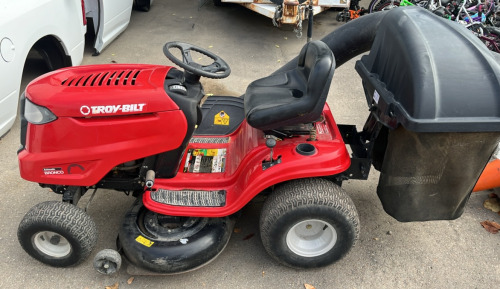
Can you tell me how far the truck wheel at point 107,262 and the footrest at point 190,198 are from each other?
15.5 inches

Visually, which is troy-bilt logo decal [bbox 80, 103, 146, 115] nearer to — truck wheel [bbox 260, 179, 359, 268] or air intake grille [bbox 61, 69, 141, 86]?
air intake grille [bbox 61, 69, 141, 86]

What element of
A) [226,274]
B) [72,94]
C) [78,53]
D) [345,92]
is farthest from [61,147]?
[345,92]

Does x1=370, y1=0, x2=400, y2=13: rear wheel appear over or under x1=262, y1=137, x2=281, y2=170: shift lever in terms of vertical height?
under

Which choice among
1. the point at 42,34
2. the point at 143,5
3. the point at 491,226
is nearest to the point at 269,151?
the point at 491,226

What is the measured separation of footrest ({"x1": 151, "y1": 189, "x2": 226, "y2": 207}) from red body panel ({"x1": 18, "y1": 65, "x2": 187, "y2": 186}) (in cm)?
29

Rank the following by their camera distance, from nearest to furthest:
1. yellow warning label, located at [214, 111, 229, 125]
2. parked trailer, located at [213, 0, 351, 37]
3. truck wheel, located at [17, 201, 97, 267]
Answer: truck wheel, located at [17, 201, 97, 267] < yellow warning label, located at [214, 111, 229, 125] < parked trailer, located at [213, 0, 351, 37]

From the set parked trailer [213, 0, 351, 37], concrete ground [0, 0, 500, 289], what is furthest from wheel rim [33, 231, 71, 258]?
parked trailer [213, 0, 351, 37]

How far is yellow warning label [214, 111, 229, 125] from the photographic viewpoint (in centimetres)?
323

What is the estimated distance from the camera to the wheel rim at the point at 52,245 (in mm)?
2518

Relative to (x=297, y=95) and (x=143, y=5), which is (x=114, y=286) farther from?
(x=143, y=5)

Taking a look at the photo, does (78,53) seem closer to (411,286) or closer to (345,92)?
(345,92)

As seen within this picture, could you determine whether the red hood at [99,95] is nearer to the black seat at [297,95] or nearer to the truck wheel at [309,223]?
the black seat at [297,95]

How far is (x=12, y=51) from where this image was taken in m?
3.65

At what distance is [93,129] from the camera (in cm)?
230
